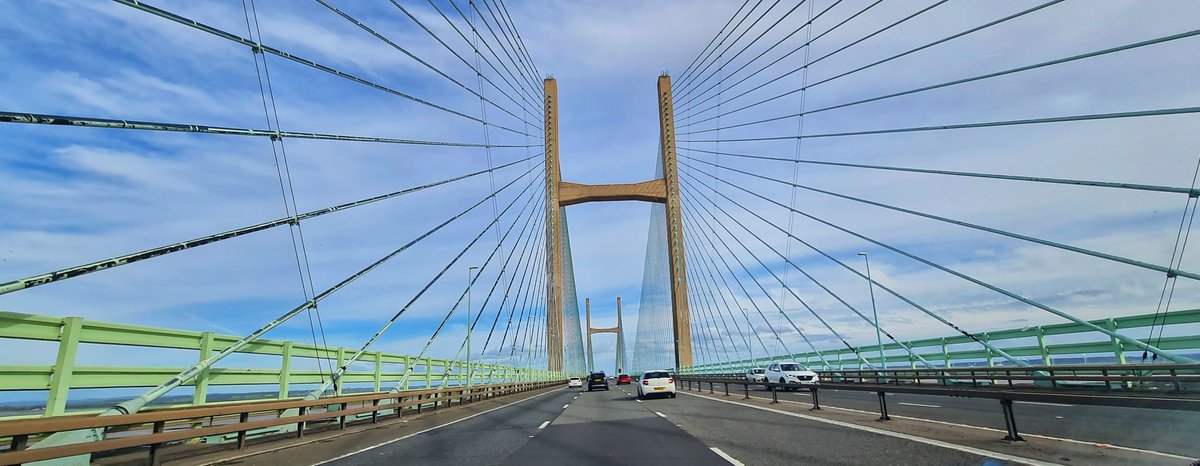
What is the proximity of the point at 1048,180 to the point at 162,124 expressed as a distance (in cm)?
1606

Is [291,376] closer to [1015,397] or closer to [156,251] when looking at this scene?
[156,251]

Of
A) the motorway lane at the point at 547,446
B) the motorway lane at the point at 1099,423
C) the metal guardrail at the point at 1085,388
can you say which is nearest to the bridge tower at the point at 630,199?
the metal guardrail at the point at 1085,388

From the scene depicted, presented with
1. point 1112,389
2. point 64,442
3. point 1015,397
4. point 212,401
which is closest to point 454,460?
point 64,442

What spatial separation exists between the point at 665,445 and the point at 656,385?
57.5ft

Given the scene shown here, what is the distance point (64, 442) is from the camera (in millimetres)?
7547

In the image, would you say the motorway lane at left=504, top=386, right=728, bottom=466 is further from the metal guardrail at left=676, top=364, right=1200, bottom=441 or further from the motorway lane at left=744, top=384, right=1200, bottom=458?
the motorway lane at left=744, top=384, right=1200, bottom=458

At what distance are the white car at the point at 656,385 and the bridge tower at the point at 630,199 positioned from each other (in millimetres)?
16843

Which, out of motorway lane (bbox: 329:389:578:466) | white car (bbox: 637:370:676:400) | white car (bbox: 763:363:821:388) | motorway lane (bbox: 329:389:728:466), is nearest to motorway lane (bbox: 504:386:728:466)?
motorway lane (bbox: 329:389:728:466)

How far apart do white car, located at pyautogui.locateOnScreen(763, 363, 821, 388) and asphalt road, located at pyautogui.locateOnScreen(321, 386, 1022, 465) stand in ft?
48.4

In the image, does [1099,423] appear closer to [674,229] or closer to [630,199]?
[674,229]

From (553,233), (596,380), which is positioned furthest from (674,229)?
(596,380)

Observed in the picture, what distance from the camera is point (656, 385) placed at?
27.4 m

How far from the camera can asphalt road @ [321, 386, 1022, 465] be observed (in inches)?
323

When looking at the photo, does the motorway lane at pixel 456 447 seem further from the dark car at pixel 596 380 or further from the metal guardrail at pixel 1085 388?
the dark car at pixel 596 380
